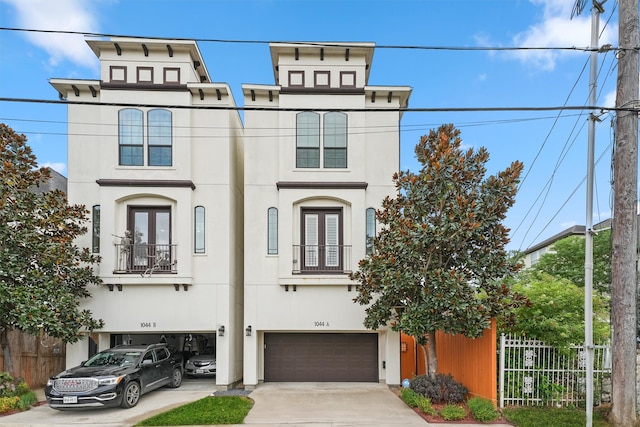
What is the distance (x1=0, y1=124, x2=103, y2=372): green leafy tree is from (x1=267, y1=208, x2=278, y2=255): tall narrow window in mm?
5069

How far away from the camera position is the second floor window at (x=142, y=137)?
12945 millimetres

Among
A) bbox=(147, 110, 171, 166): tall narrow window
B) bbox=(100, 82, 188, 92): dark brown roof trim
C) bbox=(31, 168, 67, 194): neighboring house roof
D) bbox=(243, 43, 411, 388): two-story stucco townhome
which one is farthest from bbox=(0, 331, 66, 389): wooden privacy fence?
bbox=(100, 82, 188, 92): dark brown roof trim

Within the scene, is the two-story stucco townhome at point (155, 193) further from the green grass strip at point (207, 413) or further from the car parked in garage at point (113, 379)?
the green grass strip at point (207, 413)

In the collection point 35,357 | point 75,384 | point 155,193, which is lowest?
point 35,357

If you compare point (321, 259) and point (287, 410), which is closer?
point (287, 410)

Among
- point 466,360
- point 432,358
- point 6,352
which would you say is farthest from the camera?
point 6,352

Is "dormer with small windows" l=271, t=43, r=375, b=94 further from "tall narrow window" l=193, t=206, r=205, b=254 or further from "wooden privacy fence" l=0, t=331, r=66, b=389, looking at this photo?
"wooden privacy fence" l=0, t=331, r=66, b=389

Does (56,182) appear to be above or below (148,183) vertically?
above

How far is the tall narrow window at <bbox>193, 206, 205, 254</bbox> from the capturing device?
12883mm

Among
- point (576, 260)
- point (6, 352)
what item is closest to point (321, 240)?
point (6, 352)

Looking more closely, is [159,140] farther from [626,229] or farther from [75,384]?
[626,229]

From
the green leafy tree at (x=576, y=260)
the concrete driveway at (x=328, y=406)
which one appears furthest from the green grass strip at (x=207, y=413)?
the green leafy tree at (x=576, y=260)

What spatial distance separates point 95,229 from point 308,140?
6777mm

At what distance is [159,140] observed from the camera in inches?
512
